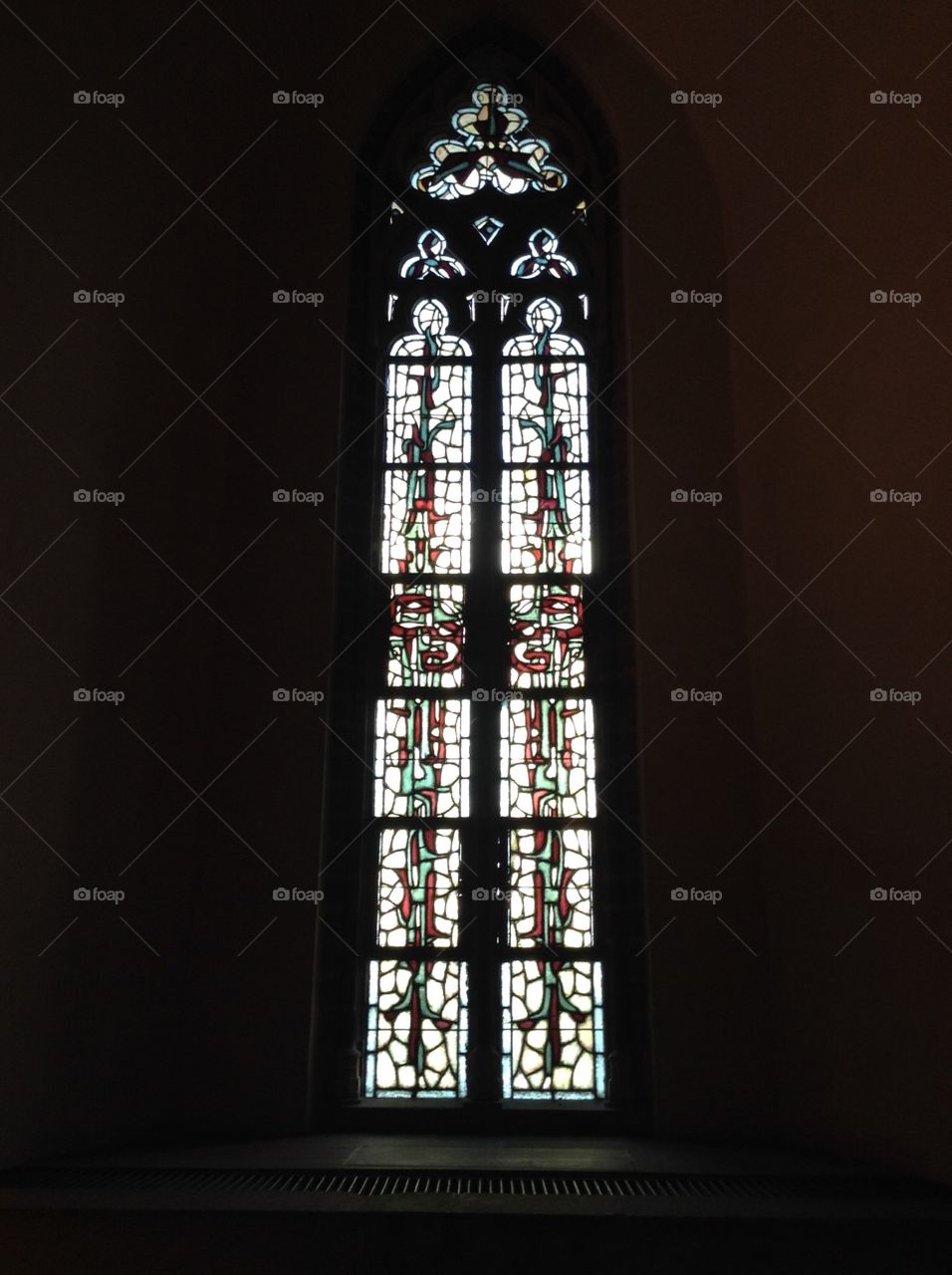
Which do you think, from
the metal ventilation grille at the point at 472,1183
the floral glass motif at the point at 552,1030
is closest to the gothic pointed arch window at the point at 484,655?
the floral glass motif at the point at 552,1030

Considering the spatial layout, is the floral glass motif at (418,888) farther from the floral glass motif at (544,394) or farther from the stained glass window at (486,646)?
the floral glass motif at (544,394)

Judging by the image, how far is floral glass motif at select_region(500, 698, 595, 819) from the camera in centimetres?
374

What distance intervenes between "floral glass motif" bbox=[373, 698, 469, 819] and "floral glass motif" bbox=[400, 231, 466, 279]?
166cm

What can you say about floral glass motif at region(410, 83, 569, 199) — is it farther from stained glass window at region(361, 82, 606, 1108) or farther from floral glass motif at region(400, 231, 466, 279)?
floral glass motif at region(400, 231, 466, 279)

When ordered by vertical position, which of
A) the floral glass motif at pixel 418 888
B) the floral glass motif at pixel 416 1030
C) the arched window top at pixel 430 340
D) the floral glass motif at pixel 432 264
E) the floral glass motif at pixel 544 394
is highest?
the floral glass motif at pixel 432 264

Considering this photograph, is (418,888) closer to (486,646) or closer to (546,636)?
(486,646)

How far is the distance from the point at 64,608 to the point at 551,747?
156cm

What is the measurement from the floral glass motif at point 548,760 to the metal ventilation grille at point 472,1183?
1175mm

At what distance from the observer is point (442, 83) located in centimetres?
457

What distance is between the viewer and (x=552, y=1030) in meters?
3.53

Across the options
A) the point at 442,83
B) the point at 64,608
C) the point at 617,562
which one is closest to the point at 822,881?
the point at 617,562

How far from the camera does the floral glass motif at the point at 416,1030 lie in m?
3.48

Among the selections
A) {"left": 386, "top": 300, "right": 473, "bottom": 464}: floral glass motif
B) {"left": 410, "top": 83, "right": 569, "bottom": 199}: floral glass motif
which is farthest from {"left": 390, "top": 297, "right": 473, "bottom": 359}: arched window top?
{"left": 410, "top": 83, "right": 569, "bottom": 199}: floral glass motif

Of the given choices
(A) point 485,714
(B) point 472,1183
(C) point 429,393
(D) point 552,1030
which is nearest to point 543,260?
(C) point 429,393
